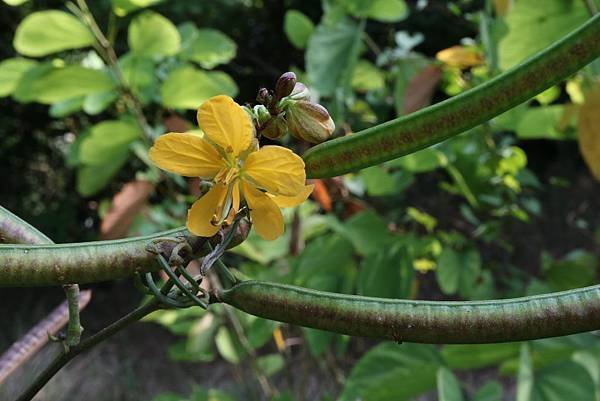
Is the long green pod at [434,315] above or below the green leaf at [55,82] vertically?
above

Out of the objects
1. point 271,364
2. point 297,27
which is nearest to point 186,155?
point 297,27

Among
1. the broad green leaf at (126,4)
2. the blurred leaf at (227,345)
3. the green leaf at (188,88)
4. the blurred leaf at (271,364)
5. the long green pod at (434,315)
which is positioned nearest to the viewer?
the long green pod at (434,315)

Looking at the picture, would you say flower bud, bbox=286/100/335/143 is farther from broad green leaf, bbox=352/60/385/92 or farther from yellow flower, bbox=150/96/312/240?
broad green leaf, bbox=352/60/385/92

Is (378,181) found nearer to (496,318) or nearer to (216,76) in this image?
(216,76)

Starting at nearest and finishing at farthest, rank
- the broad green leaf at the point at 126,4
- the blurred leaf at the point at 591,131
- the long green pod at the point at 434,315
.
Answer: the long green pod at the point at 434,315, the blurred leaf at the point at 591,131, the broad green leaf at the point at 126,4

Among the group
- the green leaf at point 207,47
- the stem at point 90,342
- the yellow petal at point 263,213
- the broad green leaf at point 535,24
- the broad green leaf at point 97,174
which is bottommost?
the broad green leaf at point 97,174

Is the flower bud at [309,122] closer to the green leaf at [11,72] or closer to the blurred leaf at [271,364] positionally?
the green leaf at [11,72]

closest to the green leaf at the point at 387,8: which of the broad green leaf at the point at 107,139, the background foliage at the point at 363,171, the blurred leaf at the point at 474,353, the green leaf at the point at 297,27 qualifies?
the background foliage at the point at 363,171
